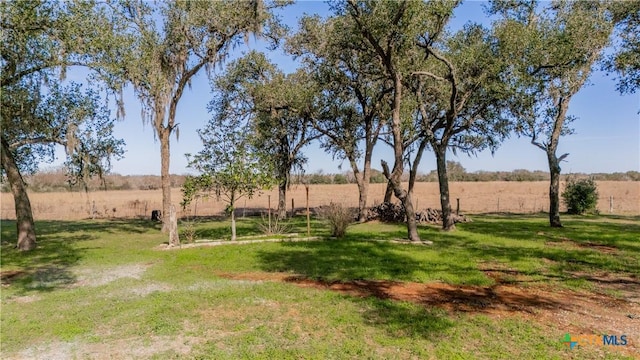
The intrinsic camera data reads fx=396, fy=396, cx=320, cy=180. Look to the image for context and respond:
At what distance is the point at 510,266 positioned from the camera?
10.8 metres

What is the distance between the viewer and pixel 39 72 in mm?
14141

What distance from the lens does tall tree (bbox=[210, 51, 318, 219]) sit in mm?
23500

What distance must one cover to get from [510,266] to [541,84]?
33.7 ft

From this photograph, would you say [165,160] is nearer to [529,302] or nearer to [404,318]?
[404,318]

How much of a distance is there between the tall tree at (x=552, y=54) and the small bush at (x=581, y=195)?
8708 millimetres

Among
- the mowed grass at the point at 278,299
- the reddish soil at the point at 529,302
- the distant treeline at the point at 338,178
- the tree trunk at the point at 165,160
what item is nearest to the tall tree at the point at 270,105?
the tree trunk at the point at 165,160

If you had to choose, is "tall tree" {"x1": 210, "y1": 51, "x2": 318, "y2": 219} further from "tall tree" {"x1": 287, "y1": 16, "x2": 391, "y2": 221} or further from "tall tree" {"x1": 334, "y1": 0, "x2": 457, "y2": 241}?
"tall tree" {"x1": 334, "y1": 0, "x2": 457, "y2": 241}

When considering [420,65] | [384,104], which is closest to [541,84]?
[420,65]

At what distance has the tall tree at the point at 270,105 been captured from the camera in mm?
23500

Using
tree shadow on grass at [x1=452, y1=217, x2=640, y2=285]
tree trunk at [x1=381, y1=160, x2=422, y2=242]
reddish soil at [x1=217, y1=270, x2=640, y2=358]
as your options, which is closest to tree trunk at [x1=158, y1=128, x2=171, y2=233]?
tree trunk at [x1=381, y1=160, x2=422, y2=242]

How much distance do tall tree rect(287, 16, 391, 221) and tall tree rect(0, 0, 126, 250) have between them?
10.6 m

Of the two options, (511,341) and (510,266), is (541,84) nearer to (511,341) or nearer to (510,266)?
(510,266)

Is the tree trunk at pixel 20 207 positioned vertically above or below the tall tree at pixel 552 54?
below

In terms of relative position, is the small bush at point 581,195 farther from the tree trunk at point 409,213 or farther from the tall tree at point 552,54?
the tree trunk at point 409,213
